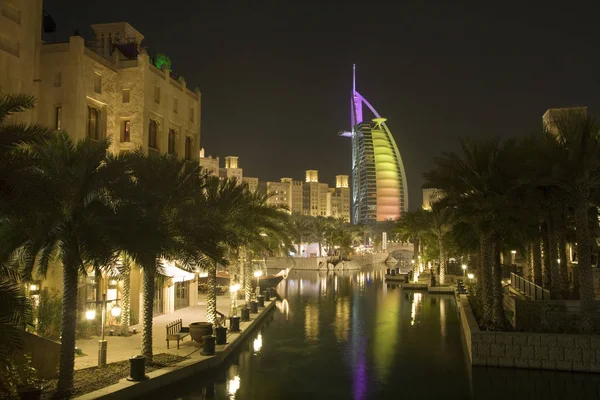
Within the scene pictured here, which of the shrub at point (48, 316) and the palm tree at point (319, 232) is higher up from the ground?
the palm tree at point (319, 232)

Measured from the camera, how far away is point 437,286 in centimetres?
4978

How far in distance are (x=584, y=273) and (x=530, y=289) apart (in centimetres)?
977

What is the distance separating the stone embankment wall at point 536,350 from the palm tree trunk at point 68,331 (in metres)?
12.8

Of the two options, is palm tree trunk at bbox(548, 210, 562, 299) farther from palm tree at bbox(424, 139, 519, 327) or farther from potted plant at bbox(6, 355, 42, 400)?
potted plant at bbox(6, 355, 42, 400)

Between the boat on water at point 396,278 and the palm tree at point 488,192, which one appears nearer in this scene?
the palm tree at point 488,192

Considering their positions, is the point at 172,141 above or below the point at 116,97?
below

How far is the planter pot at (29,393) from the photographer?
11.9 m

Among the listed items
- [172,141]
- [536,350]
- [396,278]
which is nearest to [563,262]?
[536,350]

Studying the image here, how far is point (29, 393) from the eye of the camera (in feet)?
39.2

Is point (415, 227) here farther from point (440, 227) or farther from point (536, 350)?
point (536, 350)

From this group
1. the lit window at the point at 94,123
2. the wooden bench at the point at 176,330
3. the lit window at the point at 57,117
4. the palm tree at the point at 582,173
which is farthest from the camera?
the lit window at the point at 94,123

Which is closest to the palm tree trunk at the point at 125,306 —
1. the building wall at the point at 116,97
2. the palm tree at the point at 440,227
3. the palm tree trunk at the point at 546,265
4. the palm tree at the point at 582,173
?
the building wall at the point at 116,97

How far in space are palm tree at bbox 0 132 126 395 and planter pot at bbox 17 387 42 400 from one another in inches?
57.9

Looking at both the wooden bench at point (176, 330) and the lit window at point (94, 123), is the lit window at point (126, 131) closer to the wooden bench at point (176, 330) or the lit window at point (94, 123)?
the lit window at point (94, 123)
